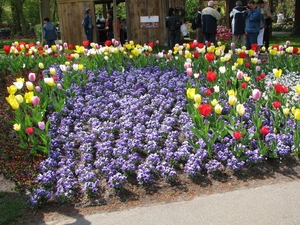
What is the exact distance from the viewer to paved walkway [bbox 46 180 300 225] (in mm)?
3477

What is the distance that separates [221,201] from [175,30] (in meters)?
9.99

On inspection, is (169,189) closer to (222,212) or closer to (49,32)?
(222,212)

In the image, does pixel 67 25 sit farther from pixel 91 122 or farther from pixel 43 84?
pixel 91 122

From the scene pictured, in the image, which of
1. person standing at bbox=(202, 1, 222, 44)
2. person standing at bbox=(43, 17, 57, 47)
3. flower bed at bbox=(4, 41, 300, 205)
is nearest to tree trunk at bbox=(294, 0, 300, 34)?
person standing at bbox=(202, 1, 222, 44)

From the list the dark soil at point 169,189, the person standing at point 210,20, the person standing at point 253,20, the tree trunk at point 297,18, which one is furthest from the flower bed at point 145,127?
the tree trunk at point 297,18

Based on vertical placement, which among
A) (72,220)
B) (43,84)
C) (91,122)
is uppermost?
(43,84)

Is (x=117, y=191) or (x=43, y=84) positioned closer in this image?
(x=117, y=191)

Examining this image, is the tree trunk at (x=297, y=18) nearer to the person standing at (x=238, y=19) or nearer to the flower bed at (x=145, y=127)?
the person standing at (x=238, y=19)

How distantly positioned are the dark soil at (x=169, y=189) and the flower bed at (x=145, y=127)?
3.5 inches

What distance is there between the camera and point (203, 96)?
6066mm

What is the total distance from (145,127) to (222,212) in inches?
79.8

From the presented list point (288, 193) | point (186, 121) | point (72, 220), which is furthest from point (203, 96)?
point (72, 220)

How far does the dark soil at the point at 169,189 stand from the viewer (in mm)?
3838

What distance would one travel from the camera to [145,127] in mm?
5371
